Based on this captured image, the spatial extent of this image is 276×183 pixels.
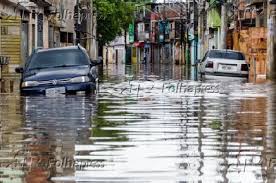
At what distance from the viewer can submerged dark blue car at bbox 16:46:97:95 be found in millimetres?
23719

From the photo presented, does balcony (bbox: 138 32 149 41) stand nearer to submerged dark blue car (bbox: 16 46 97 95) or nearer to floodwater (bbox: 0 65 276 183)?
submerged dark blue car (bbox: 16 46 97 95)

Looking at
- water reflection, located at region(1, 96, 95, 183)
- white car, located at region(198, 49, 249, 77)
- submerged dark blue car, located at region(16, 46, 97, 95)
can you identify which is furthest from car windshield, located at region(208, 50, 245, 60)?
water reflection, located at region(1, 96, 95, 183)

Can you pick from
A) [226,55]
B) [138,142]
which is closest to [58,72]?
[138,142]

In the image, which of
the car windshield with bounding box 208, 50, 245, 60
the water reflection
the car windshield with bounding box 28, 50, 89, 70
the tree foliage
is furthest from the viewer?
the tree foliage

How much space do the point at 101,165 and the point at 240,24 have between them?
55.1 metres

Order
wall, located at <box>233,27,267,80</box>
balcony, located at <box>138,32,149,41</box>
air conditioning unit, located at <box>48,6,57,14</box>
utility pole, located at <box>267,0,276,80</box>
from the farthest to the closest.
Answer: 1. balcony, located at <box>138,32,149,41</box>
2. air conditioning unit, located at <box>48,6,57,14</box>
3. wall, located at <box>233,27,267,80</box>
4. utility pole, located at <box>267,0,276,80</box>

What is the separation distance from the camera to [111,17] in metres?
102

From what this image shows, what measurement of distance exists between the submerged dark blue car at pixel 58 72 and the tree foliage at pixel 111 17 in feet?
244

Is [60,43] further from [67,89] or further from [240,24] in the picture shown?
[67,89]

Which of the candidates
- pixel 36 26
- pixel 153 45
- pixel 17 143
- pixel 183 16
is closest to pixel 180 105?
pixel 17 143

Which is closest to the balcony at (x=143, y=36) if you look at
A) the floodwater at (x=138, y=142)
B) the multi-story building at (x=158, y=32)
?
the multi-story building at (x=158, y=32)

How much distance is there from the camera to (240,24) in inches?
2518

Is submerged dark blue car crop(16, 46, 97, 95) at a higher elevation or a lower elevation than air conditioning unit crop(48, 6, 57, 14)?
lower

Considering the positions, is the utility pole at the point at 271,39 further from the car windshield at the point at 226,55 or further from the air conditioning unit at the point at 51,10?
the air conditioning unit at the point at 51,10
